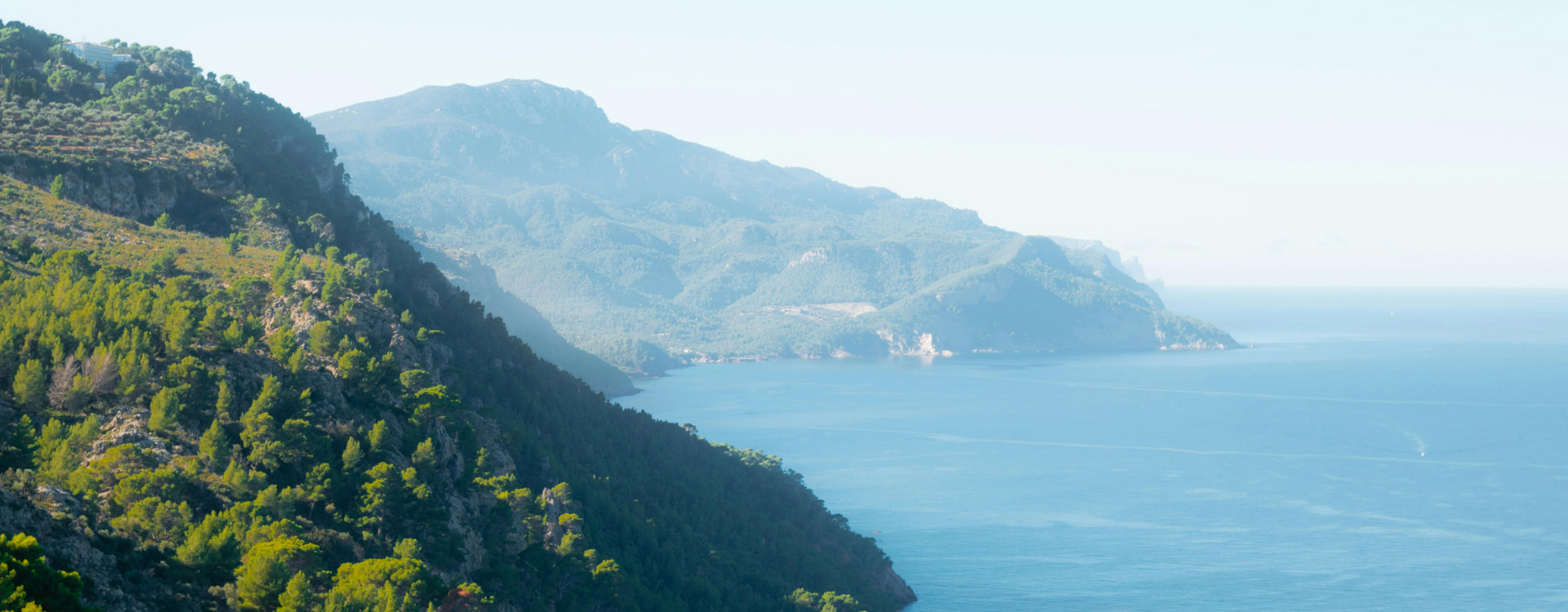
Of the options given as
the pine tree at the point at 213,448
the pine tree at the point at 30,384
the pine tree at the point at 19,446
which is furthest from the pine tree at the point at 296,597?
the pine tree at the point at 30,384

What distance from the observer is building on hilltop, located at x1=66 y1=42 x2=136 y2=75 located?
113 metres

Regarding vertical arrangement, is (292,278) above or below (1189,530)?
above

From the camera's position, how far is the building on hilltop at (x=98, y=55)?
113256mm

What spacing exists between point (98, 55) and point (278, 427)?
292 ft

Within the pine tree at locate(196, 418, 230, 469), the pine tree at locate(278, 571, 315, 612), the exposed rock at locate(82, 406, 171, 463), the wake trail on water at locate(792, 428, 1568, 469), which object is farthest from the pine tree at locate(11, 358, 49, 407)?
the wake trail on water at locate(792, 428, 1568, 469)

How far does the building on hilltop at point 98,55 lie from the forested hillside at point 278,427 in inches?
211

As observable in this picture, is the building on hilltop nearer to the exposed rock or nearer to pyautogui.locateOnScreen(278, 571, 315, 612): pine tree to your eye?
the exposed rock

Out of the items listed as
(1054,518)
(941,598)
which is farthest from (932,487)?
(941,598)

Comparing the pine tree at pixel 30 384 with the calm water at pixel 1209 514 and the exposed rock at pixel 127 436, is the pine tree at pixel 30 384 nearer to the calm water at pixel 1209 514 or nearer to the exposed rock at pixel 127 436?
the exposed rock at pixel 127 436

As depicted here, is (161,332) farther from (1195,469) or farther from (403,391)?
(1195,469)

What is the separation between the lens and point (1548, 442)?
185 meters

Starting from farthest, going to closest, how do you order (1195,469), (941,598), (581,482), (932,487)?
(1195,469) → (932,487) → (941,598) → (581,482)

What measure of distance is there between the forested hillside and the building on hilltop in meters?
5.36

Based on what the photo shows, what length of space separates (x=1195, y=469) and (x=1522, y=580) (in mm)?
58212
